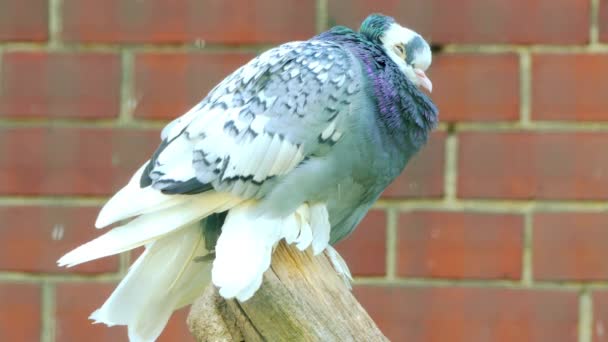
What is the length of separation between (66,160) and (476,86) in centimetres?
66

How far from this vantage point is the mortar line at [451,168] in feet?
6.37

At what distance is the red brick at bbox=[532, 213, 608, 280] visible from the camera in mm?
1937

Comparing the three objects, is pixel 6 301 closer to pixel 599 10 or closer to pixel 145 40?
pixel 145 40

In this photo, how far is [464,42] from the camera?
1.94m

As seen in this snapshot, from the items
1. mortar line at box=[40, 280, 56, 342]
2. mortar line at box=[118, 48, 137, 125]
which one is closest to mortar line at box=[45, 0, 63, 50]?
mortar line at box=[118, 48, 137, 125]

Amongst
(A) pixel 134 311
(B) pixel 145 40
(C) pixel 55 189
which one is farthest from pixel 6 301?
(A) pixel 134 311

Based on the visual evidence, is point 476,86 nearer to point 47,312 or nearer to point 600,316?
point 600,316

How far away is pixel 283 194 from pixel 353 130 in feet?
0.36

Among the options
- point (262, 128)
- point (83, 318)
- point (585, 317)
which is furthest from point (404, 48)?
point (83, 318)

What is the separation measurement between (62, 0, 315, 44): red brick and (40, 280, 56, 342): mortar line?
405 mm

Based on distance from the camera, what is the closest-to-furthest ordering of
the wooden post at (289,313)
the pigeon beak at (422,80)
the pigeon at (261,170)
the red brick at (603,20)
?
the wooden post at (289,313) < the pigeon at (261,170) < the pigeon beak at (422,80) < the red brick at (603,20)

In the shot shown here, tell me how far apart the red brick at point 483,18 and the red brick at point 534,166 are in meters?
0.15

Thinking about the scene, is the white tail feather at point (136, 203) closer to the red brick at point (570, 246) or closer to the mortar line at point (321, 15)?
the mortar line at point (321, 15)

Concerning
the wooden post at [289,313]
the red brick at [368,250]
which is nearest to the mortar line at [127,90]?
the red brick at [368,250]
